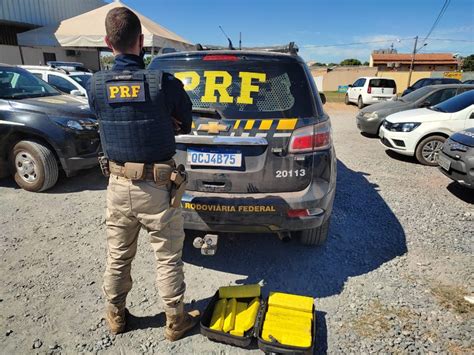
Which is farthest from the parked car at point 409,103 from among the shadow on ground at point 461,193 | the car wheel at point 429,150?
the shadow on ground at point 461,193

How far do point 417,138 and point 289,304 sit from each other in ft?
18.7

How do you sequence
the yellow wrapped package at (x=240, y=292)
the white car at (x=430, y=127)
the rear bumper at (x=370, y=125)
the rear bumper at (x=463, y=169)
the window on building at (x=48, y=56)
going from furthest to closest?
the window on building at (x=48, y=56), the rear bumper at (x=370, y=125), the white car at (x=430, y=127), the rear bumper at (x=463, y=169), the yellow wrapped package at (x=240, y=292)

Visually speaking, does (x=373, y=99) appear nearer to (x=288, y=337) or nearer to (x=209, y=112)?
(x=209, y=112)

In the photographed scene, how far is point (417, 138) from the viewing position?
6.68 meters

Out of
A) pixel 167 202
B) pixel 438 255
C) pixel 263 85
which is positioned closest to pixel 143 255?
pixel 167 202

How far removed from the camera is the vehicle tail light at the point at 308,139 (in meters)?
2.53

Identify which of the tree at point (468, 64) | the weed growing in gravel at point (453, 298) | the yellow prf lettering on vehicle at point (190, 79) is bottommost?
the weed growing in gravel at point (453, 298)

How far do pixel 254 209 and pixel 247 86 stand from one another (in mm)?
967

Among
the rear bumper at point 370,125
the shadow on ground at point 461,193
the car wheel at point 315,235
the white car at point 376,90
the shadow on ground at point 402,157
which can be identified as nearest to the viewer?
the car wheel at point 315,235

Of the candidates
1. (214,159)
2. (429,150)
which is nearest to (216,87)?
(214,159)

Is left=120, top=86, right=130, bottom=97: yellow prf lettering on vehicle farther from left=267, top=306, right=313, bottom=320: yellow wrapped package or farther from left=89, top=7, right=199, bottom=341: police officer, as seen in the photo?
left=267, top=306, right=313, bottom=320: yellow wrapped package

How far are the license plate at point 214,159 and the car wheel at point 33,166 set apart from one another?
300cm

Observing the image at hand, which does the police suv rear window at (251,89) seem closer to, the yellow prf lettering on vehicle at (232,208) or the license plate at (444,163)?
the yellow prf lettering on vehicle at (232,208)

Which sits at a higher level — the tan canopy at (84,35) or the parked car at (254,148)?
the tan canopy at (84,35)
